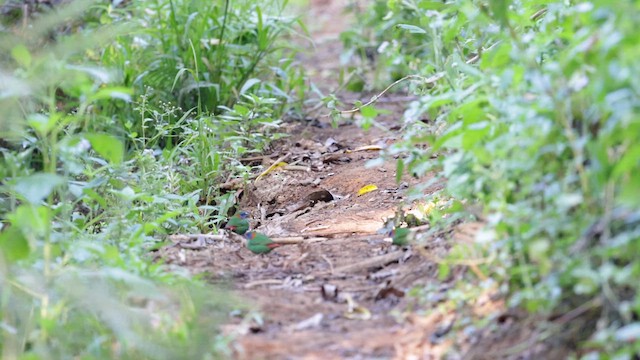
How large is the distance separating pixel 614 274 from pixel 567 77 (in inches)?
19.7

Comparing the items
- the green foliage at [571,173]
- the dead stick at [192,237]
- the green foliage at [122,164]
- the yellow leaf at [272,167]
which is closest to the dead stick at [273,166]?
the yellow leaf at [272,167]

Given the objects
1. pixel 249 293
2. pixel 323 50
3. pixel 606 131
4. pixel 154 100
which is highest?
pixel 606 131

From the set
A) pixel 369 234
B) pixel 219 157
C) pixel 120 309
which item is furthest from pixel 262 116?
pixel 120 309

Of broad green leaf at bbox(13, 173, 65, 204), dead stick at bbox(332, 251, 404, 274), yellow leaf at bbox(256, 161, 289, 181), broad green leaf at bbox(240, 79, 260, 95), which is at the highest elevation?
broad green leaf at bbox(13, 173, 65, 204)

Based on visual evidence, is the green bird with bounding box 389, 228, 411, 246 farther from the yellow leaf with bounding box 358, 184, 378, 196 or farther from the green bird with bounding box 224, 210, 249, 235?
the yellow leaf with bounding box 358, 184, 378, 196

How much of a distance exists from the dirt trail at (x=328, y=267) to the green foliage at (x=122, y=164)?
15 cm

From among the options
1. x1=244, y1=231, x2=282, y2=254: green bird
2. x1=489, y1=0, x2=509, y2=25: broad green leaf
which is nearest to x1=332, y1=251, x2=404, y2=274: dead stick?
x1=244, y1=231, x2=282, y2=254: green bird

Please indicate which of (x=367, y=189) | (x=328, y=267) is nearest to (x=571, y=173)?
(x=328, y=267)

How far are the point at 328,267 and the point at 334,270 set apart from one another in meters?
0.04

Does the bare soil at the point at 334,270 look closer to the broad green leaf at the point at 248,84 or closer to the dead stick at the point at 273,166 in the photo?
the dead stick at the point at 273,166

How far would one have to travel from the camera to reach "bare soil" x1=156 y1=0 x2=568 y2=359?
2291mm

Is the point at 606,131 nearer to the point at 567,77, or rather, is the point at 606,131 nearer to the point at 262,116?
the point at 567,77

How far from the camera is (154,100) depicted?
464 centimetres

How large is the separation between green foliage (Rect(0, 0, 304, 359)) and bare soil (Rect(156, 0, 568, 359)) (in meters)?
0.15
